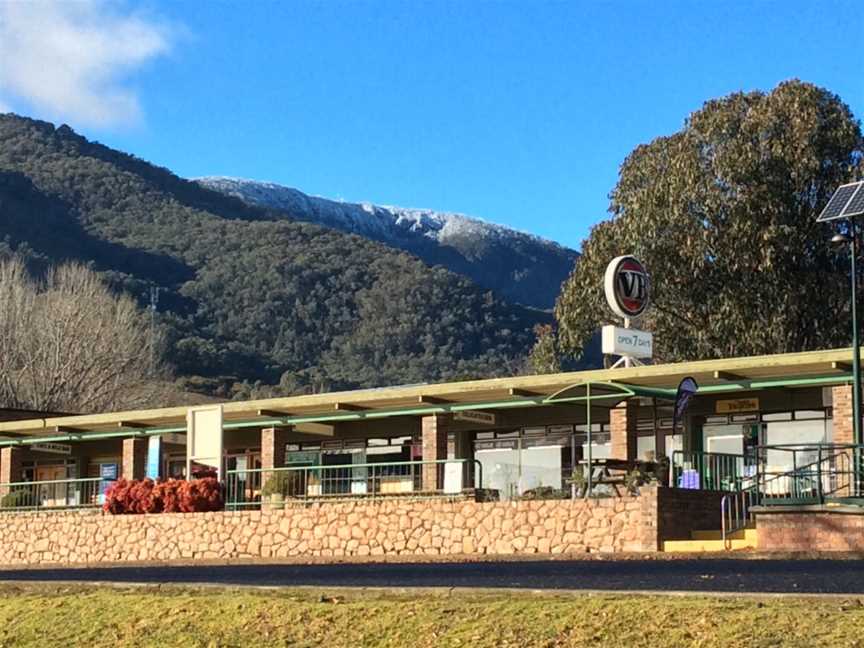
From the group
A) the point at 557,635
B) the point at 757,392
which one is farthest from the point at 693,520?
the point at 557,635

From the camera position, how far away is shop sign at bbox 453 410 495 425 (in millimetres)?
34188

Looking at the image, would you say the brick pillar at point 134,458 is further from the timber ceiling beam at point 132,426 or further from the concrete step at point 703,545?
the concrete step at point 703,545

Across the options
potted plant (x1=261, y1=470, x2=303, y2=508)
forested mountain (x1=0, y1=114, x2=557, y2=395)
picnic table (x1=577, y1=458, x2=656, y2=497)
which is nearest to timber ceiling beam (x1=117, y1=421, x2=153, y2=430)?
potted plant (x1=261, y1=470, x2=303, y2=508)

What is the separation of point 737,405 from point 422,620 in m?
21.0

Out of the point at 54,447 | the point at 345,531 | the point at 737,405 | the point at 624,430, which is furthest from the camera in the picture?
the point at 54,447

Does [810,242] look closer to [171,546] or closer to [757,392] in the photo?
[757,392]

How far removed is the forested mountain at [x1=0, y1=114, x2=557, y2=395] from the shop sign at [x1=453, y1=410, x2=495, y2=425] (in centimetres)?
5454

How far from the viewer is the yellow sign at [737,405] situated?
31438 millimetres

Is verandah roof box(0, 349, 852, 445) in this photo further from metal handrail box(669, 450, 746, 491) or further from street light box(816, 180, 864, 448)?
metal handrail box(669, 450, 746, 491)

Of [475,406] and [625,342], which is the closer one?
[625,342]

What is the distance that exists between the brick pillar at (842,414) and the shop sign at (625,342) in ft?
17.4

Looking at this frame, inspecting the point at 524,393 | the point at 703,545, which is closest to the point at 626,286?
the point at 524,393

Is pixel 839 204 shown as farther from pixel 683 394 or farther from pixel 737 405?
pixel 683 394

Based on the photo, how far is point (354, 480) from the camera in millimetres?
32656
